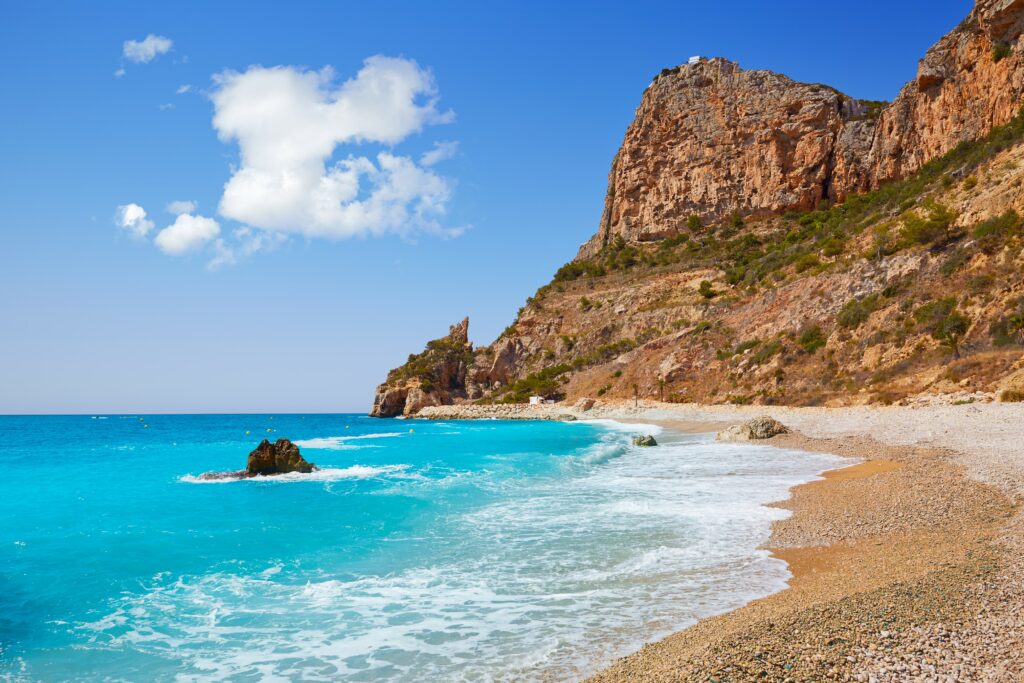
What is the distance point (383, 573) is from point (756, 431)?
20.4 meters

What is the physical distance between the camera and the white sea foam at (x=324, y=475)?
21525mm

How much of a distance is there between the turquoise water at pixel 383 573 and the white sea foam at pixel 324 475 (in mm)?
2057

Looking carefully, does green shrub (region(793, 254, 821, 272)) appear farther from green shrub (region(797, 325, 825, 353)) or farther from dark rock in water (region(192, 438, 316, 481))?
dark rock in water (region(192, 438, 316, 481))

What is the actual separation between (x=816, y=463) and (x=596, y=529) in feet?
31.6

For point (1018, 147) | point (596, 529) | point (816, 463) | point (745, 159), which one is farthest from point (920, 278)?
point (745, 159)

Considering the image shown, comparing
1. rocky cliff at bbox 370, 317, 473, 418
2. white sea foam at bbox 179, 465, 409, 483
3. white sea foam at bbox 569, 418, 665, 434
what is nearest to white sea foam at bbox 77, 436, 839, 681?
white sea foam at bbox 179, 465, 409, 483

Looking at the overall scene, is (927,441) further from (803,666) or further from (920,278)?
(920,278)

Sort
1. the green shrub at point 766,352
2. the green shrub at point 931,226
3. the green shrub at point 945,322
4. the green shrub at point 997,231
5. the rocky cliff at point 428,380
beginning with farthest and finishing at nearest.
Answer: the rocky cliff at point 428,380 → the green shrub at point 766,352 → the green shrub at point 931,226 → the green shrub at point 997,231 → the green shrub at point 945,322

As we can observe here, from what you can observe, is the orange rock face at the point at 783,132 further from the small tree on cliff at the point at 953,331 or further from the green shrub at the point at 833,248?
the small tree on cliff at the point at 953,331

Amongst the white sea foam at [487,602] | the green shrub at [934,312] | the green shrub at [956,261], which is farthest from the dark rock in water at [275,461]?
the green shrub at [956,261]

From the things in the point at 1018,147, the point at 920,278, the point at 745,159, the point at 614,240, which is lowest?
the point at 920,278

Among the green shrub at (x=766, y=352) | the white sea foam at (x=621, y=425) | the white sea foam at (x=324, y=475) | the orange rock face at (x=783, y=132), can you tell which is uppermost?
the orange rock face at (x=783, y=132)

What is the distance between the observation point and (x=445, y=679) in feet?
18.2

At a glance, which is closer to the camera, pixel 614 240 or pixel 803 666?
pixel 803 666
